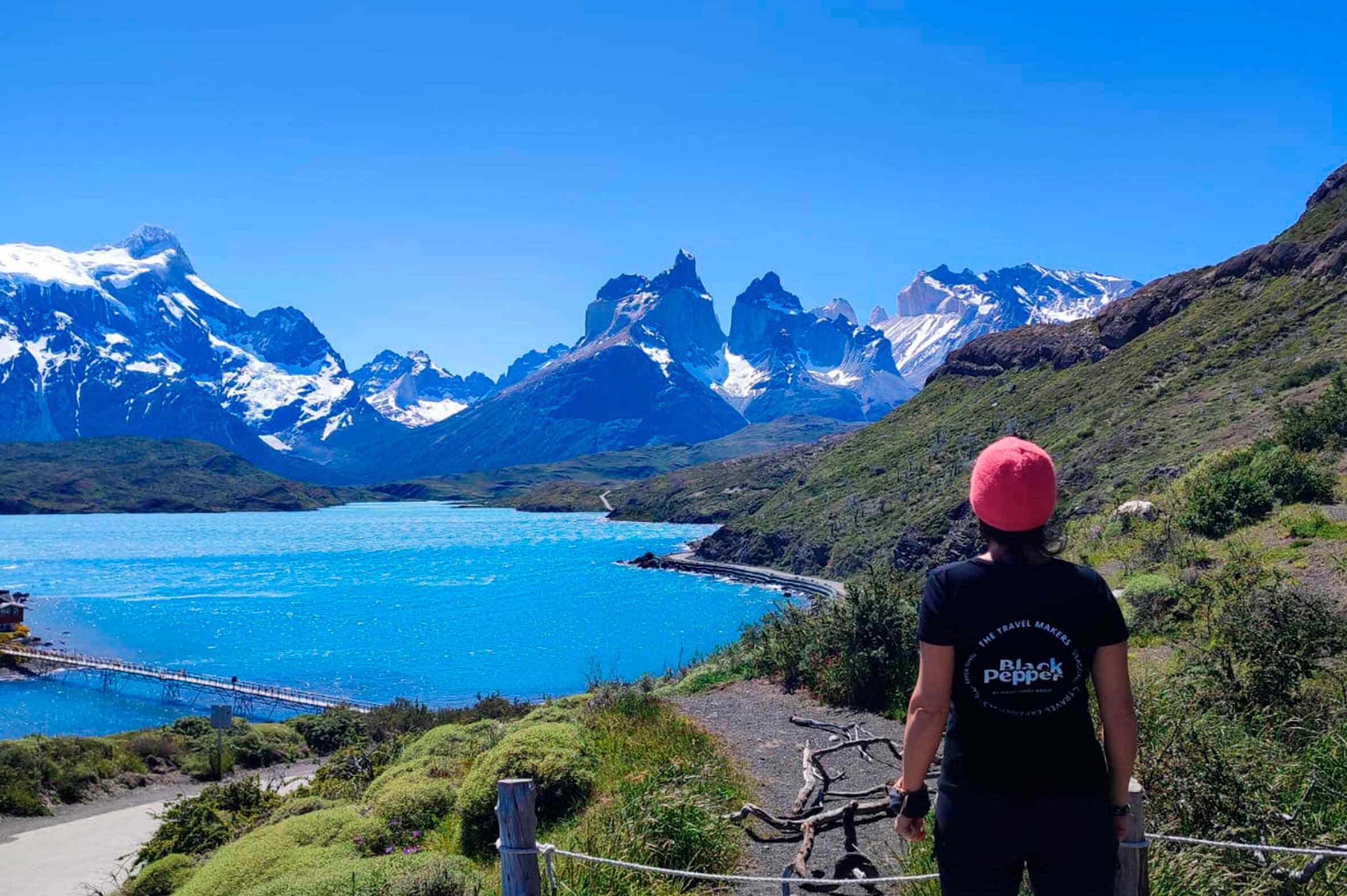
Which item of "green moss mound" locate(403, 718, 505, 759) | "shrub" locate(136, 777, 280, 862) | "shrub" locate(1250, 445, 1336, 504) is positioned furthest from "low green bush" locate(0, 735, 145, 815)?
"shrub" locate(1250, 445, 1336, 504)

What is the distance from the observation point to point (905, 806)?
3105 millimetres

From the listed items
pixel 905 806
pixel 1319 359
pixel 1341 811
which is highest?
pixel 1319 359

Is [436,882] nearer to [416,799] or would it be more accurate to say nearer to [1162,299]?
[416,799]

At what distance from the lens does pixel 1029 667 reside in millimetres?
2766

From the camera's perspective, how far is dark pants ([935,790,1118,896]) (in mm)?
2760

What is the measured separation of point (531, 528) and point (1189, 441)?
135573 millimetres

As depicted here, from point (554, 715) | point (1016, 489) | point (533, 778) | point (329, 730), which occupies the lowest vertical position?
point (329, 730)

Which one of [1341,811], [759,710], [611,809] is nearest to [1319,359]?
[759,710]

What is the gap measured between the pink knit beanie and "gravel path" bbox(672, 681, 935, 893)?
3.57 m

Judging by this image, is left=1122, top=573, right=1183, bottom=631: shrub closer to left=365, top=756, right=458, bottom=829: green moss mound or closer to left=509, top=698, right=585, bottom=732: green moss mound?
left=509, top=698, right=585, bottom=732: green moss mound

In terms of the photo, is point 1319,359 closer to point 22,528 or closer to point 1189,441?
point 1189,441

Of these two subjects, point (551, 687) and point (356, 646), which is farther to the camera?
point (356, 646)

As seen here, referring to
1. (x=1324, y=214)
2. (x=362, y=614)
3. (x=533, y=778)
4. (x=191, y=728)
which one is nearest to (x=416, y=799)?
(x=533, y=778)

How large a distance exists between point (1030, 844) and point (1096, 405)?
2287 inches
